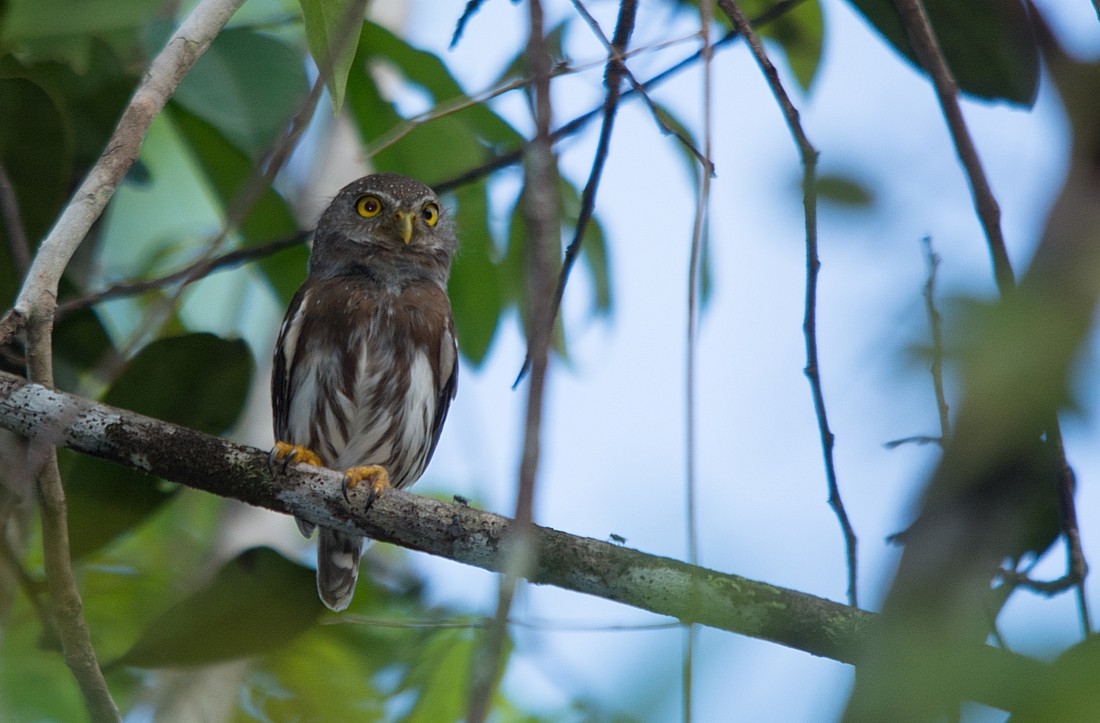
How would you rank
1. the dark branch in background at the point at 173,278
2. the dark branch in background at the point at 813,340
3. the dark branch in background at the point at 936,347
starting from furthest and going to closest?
1. the dark branch in background at the point at 173,278
2. the dark branch in background at the point at 813,340
3. the dark branch in background at the point at 936,347

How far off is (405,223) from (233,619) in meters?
1.88

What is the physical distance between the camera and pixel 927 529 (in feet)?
2.96

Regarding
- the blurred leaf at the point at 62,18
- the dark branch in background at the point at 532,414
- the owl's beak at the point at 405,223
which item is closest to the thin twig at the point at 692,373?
the dark branch in background at the point at 532,414

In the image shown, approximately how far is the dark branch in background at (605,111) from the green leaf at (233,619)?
3.29 ft

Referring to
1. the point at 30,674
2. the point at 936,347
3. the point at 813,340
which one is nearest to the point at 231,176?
the point at 30,674

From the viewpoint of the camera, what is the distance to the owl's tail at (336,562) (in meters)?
4.05

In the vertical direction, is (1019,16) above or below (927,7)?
below

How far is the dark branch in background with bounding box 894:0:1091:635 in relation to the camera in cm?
167

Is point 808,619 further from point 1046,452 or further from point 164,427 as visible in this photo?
point 164,427

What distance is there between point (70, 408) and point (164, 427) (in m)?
0.29

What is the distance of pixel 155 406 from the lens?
10.2 ft

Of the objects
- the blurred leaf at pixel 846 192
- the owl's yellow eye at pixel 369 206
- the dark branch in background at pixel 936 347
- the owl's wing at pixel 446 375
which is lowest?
the dark branch in background at pixel 936 347

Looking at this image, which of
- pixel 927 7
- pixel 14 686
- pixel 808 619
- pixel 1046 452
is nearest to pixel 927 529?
pixel 1046 452

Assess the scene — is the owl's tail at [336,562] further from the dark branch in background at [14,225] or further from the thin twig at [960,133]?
the thin twig at [960,133]
